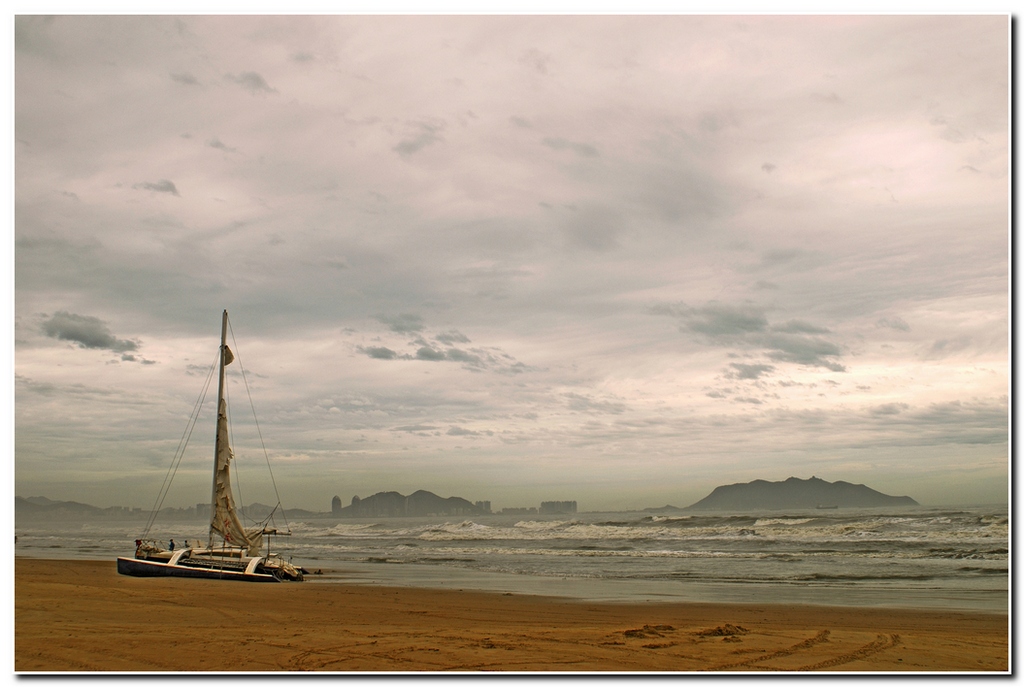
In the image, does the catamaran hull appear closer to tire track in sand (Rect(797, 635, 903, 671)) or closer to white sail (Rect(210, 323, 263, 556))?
white sail (Rect(210, 323, 263, 556))

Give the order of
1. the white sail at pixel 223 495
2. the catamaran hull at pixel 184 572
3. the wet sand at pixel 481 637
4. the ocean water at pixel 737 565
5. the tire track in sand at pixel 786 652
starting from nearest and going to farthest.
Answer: the wet sand at pixel 481 637 → the tire track in sand at pixel 786 652 → the ocean water at pixel 737 565 → the catamaran hull at pixel 184 572 → the white sail at pixel 223 495

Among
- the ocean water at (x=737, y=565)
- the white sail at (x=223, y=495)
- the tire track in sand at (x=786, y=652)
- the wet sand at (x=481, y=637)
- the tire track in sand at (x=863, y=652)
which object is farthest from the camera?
the white sail at (x=223, y=495)

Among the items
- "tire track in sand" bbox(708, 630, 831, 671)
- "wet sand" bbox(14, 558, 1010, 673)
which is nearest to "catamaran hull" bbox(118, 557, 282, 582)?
"wet sand" bbox(14, 558, 1010, 673)

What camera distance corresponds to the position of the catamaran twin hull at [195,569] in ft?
85.6

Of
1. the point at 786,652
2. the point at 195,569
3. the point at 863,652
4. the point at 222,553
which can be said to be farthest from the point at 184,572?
the point at 863,652

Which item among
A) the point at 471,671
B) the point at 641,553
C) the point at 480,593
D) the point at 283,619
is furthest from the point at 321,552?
the point at 471,671

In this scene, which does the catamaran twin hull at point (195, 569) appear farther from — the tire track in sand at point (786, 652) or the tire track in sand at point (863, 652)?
the tire track in sand at point (863, 652)

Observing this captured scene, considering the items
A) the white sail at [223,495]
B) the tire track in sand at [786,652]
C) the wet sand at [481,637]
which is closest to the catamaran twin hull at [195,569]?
the white sail at [223,495]

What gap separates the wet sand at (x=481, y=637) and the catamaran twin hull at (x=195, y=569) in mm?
6564

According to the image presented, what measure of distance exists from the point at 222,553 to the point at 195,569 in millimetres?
1556

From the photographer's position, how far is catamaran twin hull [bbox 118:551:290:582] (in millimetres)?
26094

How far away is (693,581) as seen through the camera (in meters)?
25.3

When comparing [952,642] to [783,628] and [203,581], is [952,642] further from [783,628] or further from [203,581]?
[203,581]

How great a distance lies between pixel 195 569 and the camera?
26266mm
